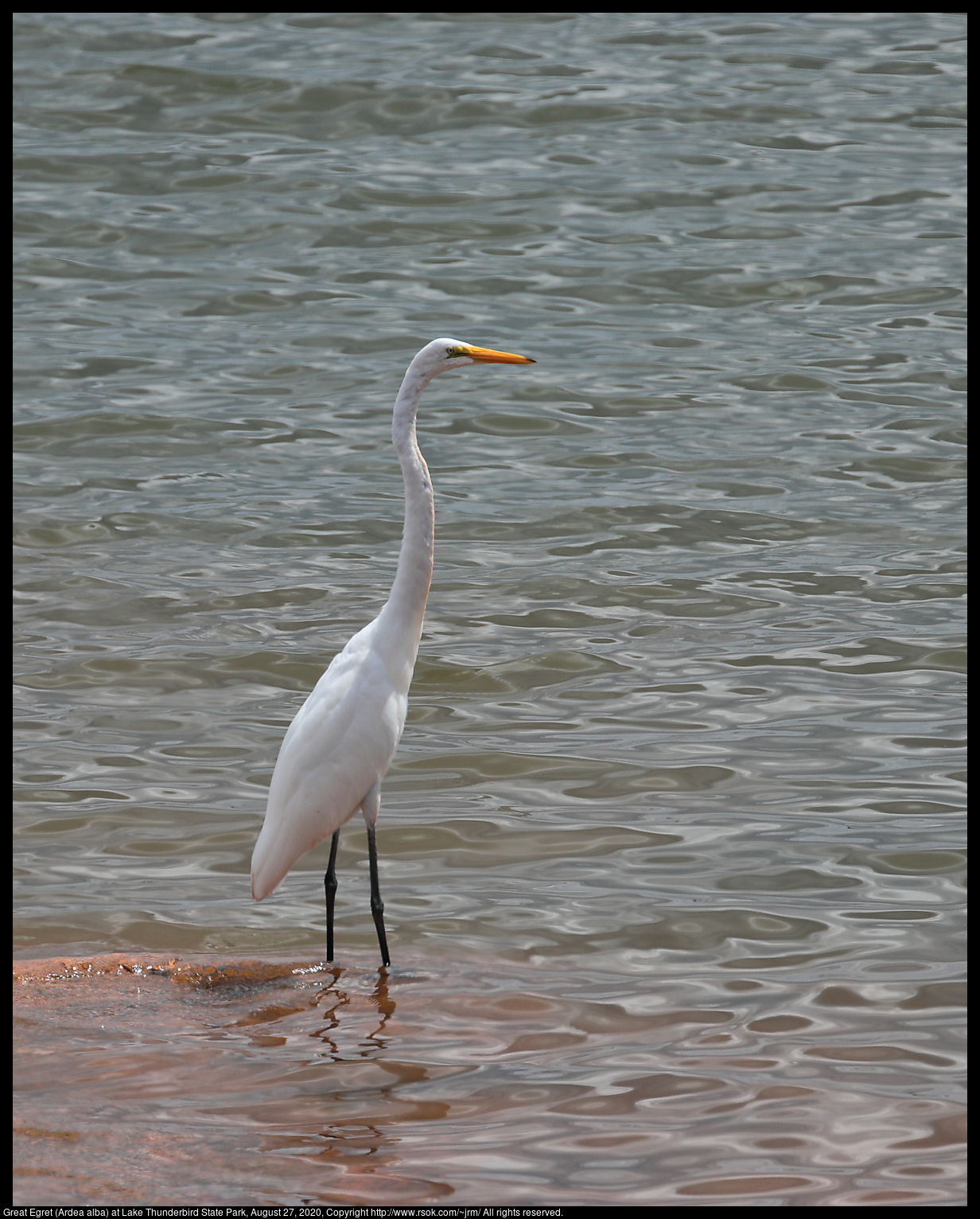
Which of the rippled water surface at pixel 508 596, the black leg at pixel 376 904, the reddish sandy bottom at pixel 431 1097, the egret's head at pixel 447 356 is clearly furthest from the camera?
the egret's head at pixel 447 356

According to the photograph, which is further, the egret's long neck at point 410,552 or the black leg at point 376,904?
the egret's long neck at point 410,552

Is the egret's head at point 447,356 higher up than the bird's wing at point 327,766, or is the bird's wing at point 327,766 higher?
the egret's head at point 447,356

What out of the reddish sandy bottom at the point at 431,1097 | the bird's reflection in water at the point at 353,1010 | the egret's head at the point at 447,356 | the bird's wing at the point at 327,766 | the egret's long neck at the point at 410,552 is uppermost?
the egret's head at the point at 447,356

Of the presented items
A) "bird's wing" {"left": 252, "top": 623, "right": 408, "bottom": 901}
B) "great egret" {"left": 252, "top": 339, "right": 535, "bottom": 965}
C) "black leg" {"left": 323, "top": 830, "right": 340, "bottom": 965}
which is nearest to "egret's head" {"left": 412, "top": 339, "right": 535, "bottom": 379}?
"great egret" {"left": 252, "top": 339, "right": 535, "bottom": 965}

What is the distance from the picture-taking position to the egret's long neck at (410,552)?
16.7ft

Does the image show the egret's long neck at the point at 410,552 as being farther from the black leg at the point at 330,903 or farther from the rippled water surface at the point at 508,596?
the rippled water surface at the point at 508,596

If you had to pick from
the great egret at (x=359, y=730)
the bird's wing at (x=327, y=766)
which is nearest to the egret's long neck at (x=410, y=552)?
the great egret at (x=359, y=730)

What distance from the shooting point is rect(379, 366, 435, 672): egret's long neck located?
509cm

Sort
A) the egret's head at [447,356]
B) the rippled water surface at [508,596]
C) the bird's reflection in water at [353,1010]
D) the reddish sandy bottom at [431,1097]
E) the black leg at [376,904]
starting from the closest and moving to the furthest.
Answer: the reddish sandy bottom at [431,1097] < the rippled water surface at [508,596] < the bird's reflection in water at [353,1010] < the black leg at [376,904] < the egret's head at [447,356]

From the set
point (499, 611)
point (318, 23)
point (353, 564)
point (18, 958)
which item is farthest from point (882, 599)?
point (318, 23)

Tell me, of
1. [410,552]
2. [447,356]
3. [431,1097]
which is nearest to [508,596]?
[410,552]

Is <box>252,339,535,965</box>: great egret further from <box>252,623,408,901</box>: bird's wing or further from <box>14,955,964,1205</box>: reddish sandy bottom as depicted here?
<box>14,955,964,1205</box>: reddish sandy bottom

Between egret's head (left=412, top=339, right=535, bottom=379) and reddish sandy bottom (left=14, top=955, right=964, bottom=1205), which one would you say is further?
egret's head (left=412, top=339, right=535, bottom=379)

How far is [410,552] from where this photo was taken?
5195 millimetres
